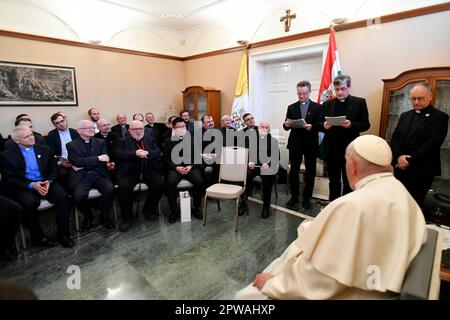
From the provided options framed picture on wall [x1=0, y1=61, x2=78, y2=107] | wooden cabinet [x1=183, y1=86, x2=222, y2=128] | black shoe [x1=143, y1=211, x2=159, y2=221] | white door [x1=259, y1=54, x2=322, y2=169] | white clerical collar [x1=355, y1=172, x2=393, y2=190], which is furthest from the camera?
wooden cabinet [x1=183, y1=86, x2=222, y2=128]

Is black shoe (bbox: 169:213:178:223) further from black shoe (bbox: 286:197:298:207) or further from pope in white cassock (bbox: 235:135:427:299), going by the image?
pope in white cassock (bbox: 235:135:427:299)

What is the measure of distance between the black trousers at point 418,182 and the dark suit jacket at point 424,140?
0.10 feet

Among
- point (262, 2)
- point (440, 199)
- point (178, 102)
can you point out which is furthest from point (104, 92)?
point (440, 199)

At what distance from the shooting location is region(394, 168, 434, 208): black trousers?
2.79 metres

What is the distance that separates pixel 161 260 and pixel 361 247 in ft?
5.83

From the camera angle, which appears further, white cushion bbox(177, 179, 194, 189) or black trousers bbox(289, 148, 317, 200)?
black trousers bbox(289, 148, 317, 200)

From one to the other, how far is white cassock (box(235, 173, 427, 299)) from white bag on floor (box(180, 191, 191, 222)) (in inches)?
81.4

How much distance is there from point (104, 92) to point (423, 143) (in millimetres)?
5226

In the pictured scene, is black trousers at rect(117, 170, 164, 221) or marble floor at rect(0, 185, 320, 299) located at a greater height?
black trousers at rect(117, 170, 164, 221)

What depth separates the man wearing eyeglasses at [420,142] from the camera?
8.75ft

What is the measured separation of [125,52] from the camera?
17.8 feet

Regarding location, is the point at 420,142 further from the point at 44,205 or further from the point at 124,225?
the point at 44,205

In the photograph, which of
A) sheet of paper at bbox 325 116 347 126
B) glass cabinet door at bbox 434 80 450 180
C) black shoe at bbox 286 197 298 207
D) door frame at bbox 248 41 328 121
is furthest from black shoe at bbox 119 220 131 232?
glass cabinet door at bbox 434 80 450 180

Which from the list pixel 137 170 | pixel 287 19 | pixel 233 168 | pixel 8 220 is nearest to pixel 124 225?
pixel 137 170
